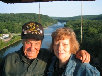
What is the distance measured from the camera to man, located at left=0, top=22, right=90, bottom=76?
4.24ft

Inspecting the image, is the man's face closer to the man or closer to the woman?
the man

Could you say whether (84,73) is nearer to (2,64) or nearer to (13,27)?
(2,64)

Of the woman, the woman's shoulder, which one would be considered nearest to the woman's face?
the woman

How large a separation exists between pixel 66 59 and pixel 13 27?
40.9 metres

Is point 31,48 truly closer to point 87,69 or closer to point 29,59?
point 29,59

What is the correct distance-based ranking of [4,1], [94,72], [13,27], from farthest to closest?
[13,27] → [4,1] → [94,72]

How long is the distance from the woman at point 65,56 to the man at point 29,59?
0.08 metres

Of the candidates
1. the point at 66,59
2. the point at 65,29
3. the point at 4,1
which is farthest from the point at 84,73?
the point at 4,1

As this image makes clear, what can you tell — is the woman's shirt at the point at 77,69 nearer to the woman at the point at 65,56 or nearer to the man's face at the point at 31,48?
the woman at the point at 65,56

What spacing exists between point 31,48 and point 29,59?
0.07m

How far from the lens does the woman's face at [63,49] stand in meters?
1.20

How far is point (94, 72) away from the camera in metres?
1.07

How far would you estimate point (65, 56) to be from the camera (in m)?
1.22

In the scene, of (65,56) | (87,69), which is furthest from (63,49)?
(87,69)
